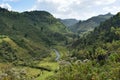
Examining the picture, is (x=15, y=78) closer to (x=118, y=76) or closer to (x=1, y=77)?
(x=1, y=77)

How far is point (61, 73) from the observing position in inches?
6845

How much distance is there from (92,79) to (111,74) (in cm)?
998

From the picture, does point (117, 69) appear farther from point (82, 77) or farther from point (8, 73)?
point (8, 73)

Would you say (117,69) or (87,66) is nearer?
(117,69)

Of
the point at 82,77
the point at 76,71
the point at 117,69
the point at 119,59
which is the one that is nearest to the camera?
the point at 117,69

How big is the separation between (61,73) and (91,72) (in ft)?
62.5

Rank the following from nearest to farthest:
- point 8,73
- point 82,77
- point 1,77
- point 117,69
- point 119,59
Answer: point 1,77, point 8,73, point 117,69, point 82,77, point 119,59

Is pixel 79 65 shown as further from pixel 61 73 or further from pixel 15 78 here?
pixel 15 78

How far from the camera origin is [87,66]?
17262cm

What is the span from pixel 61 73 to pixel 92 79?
94.2 feet

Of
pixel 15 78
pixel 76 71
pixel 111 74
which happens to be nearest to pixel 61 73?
pixel 76 71

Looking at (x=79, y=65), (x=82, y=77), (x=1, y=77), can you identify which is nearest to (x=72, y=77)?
(x=82, y=77)

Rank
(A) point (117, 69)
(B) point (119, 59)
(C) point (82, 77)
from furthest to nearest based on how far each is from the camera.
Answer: (B) point (119, 59) → (C) point (82, 77) → (A) point (117, 69)

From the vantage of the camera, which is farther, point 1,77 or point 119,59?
point 119,59
